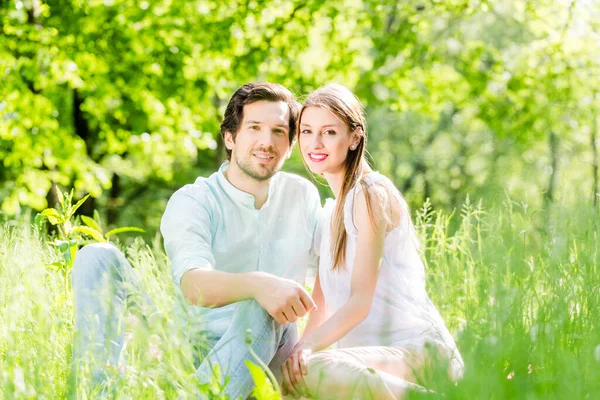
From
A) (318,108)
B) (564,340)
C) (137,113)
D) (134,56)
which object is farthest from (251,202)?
(137,113)

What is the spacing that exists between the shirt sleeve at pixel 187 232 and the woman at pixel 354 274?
444 mm

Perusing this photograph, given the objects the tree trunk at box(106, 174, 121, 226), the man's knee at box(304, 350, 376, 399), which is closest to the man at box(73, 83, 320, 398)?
the man's knee at box(304, 350, 376, 399)

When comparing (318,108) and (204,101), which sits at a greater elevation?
(204,101)

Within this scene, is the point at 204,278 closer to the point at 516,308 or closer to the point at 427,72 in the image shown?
the point at 516,308

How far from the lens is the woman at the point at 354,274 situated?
237 centimetres

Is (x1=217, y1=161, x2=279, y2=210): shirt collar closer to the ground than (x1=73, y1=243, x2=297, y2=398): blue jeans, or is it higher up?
higher up

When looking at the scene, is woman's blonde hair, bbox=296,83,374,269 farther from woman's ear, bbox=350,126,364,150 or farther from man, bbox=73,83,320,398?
man, bbox=73,83,320,398

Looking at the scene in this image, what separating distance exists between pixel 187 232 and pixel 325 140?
65 centimetres

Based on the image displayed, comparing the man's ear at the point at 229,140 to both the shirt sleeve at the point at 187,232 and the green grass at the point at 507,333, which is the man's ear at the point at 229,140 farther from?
the green grass at the point at 507,333

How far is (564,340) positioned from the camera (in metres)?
1.66

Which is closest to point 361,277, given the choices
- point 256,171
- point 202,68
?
point 256,171

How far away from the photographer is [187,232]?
265 cm

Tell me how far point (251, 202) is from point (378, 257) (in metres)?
0.62

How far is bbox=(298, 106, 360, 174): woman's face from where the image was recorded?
2842 mm
